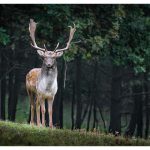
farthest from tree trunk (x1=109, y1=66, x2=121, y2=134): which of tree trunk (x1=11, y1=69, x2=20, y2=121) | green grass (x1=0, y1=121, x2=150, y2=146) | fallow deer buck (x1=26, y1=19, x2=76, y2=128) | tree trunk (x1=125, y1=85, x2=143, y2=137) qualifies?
fallow deer buck (x1=26, y1=19, x2=76, y2=128)

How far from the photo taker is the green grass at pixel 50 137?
16.5m

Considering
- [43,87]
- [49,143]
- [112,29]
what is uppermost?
[112,29]

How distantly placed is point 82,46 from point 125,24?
6.16 ft

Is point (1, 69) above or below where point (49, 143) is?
above

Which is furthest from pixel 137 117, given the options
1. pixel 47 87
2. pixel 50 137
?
pixel 50 137

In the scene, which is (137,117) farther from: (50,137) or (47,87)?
(50,137)

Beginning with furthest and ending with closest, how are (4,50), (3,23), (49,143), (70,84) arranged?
(70,84) → (4,50) → (3,23) → (49,143)

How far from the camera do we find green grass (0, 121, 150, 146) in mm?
16531

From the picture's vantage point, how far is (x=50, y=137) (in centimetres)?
1673

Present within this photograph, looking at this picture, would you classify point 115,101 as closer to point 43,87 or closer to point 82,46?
point 82,46

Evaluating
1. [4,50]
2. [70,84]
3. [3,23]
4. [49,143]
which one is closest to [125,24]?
[3,23]

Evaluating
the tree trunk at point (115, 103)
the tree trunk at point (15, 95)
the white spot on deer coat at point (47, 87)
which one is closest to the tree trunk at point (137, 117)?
the tree trunk at point (115, 103)

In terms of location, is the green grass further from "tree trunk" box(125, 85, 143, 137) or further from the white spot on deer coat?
"tree trunk" box(125, 85, 143, 137)

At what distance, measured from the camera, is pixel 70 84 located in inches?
1266
